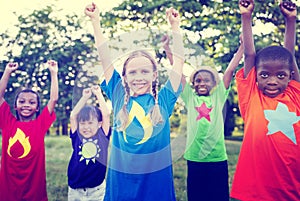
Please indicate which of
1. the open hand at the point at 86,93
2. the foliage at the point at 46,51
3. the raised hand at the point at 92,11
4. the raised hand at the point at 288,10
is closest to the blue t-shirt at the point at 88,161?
the open hand at the point at 86,93

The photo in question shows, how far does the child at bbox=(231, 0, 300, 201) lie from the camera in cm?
289

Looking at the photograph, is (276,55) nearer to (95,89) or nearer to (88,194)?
(95,89)

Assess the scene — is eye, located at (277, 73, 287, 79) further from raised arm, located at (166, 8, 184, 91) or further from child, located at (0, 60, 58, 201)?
child, located at (0, 60, 58, 201)

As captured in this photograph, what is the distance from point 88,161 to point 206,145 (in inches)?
45.2

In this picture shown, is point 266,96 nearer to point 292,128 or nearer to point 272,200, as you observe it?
point 292,128

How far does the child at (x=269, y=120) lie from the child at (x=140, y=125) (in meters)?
0.54

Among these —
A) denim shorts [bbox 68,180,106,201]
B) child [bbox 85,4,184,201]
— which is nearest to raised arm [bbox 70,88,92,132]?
denim shorts [bbox 68,180,106,201]

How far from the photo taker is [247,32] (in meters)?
3.05

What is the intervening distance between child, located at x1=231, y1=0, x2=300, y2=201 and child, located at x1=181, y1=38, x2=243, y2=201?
73cm

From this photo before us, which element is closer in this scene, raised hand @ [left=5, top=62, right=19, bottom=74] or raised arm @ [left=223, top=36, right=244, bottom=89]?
raised arm @ [left=223, top=36, right=244, bottom=89]

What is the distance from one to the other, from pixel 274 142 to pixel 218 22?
444cm

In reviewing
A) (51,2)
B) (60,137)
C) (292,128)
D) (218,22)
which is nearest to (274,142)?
(292,128)

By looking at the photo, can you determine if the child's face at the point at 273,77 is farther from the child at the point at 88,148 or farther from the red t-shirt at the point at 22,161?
the red t-shirt at the point at 22,161

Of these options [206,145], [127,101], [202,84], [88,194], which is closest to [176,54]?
[127,101]
